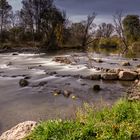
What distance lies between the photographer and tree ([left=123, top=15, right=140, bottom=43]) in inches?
2672

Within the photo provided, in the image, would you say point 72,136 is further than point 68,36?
No

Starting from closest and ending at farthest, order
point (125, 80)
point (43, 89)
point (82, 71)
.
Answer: point (43, 89) → point (125, 80) → point (82, 71)

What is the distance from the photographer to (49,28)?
65.3 m

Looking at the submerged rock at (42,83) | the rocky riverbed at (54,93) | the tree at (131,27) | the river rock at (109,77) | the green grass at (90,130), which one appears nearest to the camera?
the green grass at (90,130)

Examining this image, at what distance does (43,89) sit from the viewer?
16.1m

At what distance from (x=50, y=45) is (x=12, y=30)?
50.6 feet

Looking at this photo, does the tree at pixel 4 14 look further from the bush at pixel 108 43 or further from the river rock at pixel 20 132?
the river rock at pixel 20 132

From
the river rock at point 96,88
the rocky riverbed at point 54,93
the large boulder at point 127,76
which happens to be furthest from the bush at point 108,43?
the river rock at point 96,88

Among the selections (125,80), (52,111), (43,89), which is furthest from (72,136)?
(125,80)

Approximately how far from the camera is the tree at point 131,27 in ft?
223

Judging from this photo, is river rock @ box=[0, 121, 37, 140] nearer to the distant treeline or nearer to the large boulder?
the large boulder

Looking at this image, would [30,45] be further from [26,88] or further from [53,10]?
[26,88]

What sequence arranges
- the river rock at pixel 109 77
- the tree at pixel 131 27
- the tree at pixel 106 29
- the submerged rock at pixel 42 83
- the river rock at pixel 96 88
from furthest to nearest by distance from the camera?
the tree at pixel 106 29 < the tree at pixel 131 27 < the river rock at pixel 109 77 < the submerged rock at pixel 42 83 < the river rock at pixel 96 88

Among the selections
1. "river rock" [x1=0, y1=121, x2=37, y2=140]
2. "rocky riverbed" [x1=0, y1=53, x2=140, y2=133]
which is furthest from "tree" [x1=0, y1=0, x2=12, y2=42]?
"river rock" [x1=0, y1=121, x2=37, y2=140]
